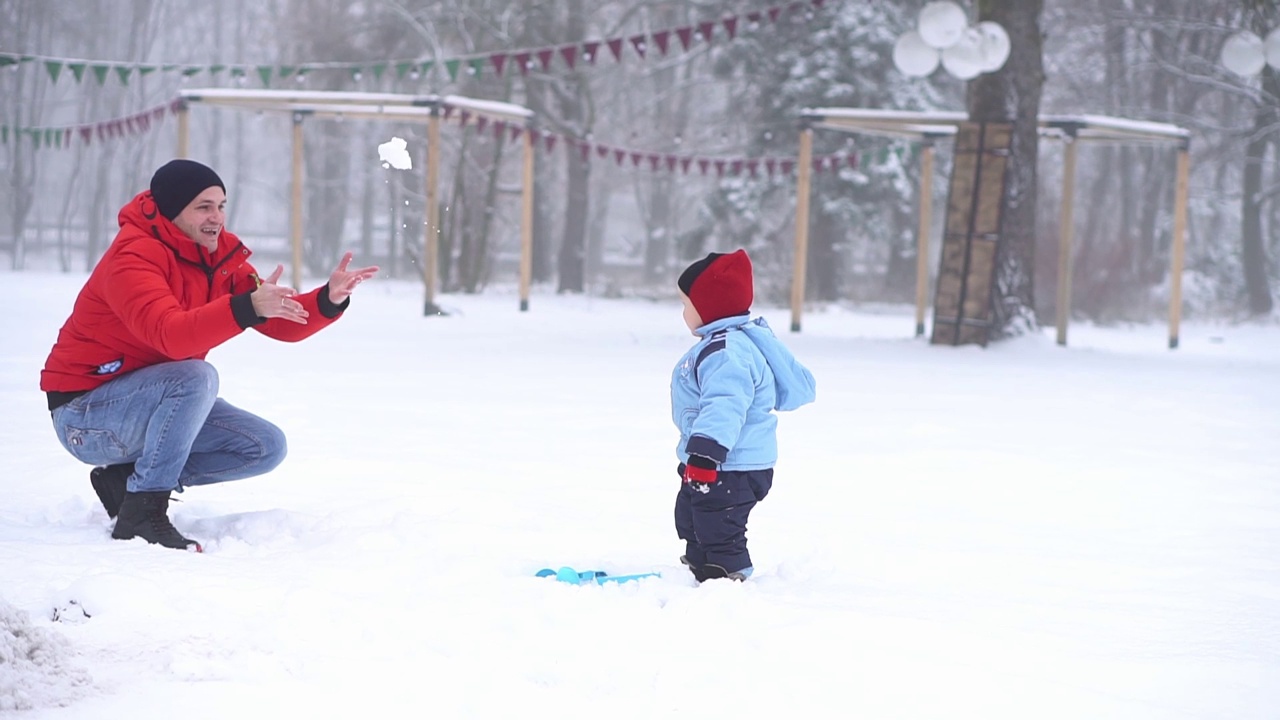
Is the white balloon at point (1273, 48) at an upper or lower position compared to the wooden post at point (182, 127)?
upper

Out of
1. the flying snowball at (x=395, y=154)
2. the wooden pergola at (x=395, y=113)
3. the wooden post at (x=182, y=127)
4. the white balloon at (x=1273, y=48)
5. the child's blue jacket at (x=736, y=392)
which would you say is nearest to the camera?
the child's blue jacket at (x=736, y=392)

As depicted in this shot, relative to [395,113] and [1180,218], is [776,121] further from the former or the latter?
[1180,218]

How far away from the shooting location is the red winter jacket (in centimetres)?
396

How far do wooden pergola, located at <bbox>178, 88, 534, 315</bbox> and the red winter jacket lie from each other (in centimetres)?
883

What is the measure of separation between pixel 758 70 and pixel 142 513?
2159 centimetres

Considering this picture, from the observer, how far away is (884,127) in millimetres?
14438

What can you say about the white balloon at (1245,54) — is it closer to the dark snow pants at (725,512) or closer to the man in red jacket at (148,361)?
the dark snow pants at (725,512)

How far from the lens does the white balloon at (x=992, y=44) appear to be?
11.9 m

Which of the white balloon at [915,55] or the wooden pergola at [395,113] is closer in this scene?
the white balloon at [915,55]

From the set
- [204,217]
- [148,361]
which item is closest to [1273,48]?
[204,217]

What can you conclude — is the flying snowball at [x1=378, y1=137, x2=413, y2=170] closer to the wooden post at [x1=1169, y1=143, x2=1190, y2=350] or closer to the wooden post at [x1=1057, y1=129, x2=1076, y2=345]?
the wooden post at [x1=1057, y1=129, x2=1076, y2=345]

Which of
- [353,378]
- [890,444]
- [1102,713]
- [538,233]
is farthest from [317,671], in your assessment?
[538,233]

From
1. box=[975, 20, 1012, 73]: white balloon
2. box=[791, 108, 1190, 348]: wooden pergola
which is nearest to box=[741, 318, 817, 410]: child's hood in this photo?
box=[975, 20, 1012, 73]: white balloon

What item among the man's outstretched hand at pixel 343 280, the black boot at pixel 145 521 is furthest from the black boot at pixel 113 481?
the man's outstretched hand at pixel 343 280
